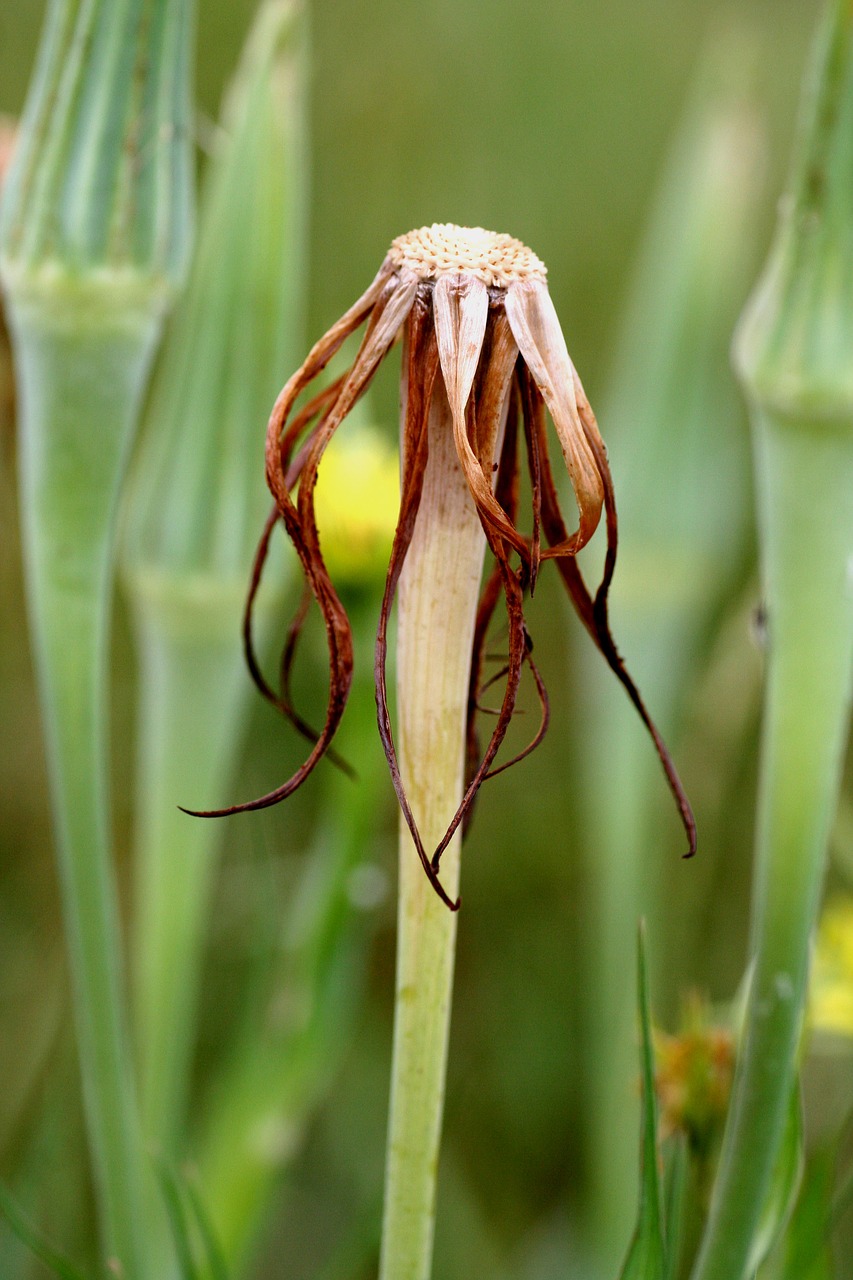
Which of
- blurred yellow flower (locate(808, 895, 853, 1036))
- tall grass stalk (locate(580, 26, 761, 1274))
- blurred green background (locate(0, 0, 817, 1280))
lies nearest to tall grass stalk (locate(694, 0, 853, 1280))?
blurred yellow flower (locate(808, 895, 853, 1036))

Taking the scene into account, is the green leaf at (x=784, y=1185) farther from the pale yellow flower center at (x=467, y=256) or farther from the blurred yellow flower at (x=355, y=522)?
the blurred yellow flower at (x=355, y=522)

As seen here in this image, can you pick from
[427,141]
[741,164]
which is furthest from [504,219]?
[741,164]

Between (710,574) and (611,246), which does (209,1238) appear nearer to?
(710,574)

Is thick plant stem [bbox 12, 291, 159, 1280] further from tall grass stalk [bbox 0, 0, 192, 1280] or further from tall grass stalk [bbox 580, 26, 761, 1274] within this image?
tall grass stalk [bbox 580, 26, 761, 1274]

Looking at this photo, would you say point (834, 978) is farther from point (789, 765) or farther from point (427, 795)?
point (427, 795)

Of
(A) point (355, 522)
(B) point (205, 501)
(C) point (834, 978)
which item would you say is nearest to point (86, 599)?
(B) point (205, 501)

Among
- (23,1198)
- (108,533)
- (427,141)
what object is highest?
(427,141)
